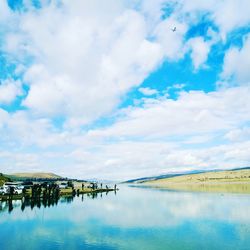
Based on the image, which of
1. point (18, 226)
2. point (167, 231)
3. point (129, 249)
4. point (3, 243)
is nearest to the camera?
point (129, 249)

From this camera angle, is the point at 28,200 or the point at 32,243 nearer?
the point at 32,243

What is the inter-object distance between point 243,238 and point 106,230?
21022 millimetres

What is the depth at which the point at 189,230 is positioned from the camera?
4978cm

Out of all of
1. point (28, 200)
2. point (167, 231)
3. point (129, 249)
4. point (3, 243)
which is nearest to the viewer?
point (129, 249)

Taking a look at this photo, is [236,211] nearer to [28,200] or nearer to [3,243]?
[3,243]

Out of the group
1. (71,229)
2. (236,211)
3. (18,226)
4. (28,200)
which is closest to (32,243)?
(71,229)

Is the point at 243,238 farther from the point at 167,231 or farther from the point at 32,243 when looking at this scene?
the point at 32,243

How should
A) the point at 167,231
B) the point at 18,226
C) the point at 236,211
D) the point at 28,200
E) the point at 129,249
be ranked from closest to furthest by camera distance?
the point at 129,249 < the point at 167,231 < the point at 18,226 < the point at 236,211 < the point at 28,200

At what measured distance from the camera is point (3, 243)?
40.9m

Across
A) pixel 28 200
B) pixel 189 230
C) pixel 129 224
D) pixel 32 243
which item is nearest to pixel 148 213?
pixel 129 224

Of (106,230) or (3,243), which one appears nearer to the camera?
(3,243)

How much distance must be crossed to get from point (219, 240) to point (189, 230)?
788cm

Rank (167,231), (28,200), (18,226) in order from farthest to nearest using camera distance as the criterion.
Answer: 1. (28,200)
2. (18,226)
3. (167,231)

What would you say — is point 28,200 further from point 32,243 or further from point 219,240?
point 219,240
